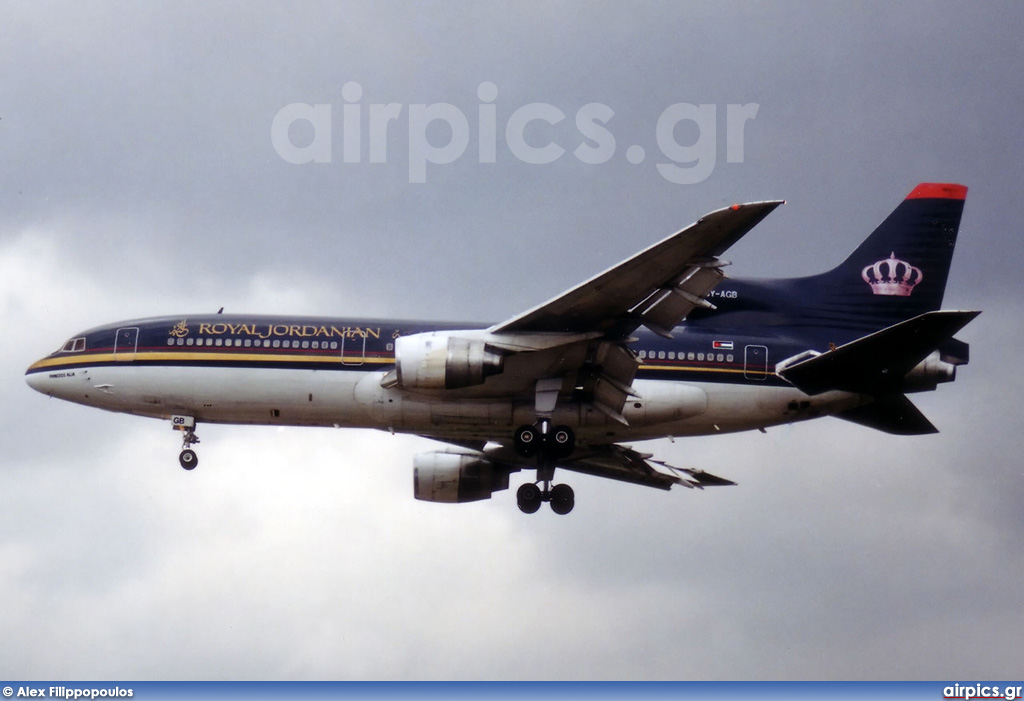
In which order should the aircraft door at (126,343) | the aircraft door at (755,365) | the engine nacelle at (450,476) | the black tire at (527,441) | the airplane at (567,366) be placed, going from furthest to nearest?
the engine nacelle at (450,476) → the aircraft door at (126,343) → the aircraft door at (755,365) → the black tire at (527,441) → the airplane at (567,366)

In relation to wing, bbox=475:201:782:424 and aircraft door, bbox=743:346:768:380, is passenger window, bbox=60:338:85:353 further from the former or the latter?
aircraft door, bbox=743:346:768:380

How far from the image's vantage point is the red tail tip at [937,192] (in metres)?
46.5

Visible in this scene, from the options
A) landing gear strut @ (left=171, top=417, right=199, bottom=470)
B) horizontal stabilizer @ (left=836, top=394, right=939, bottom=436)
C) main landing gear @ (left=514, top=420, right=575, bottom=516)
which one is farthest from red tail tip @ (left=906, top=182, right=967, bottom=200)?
landing gear strut @ (left=171, top=417, right=199, bottom=470)

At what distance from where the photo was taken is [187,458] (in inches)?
1745

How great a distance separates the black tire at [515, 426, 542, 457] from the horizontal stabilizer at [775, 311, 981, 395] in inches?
307

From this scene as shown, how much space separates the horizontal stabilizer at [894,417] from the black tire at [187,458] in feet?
66.4

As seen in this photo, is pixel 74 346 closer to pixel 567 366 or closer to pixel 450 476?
pixel 450 476

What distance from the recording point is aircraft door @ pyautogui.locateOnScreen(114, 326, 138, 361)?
143 ft

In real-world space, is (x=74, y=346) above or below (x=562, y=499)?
above

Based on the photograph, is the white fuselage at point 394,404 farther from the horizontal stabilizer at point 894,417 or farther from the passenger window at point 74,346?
the horizontal stabilizer at point 894,417

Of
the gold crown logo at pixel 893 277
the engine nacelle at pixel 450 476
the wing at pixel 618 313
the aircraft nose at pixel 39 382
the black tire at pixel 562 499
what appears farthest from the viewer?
the engine nacelle at pixel 450 476

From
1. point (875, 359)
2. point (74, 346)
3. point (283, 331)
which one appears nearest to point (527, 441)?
point (283, 331)

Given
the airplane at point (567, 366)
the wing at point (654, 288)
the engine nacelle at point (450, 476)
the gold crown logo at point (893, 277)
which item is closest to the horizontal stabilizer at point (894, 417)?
the airplane at point (567, 366)

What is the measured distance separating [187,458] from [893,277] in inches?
920
